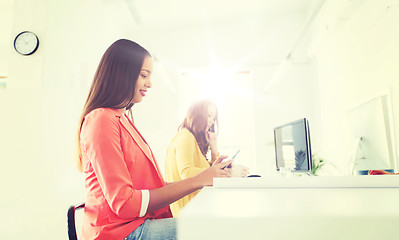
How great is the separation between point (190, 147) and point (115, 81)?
806 millimetres

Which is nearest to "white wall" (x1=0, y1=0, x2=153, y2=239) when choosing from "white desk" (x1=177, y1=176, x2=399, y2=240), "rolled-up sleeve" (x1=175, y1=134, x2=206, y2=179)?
"rolled-up sleeve" (x1=175, y1=134, x2=206, y2=179)

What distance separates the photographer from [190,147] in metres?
1.80

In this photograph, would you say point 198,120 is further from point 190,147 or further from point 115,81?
point 115,81

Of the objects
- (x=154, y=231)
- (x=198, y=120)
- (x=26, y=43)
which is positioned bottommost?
(x=154, y=231)

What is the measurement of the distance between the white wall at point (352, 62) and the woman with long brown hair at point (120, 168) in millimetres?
1547

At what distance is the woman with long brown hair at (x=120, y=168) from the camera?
0.92 meters

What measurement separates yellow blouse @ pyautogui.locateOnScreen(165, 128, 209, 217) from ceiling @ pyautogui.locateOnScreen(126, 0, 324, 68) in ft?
9.49

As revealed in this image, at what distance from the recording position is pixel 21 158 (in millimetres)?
2264

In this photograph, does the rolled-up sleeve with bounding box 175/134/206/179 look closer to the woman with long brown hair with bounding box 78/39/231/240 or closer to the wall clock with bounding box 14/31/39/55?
the woman with long brown hair with bounding box 78/39/231/240

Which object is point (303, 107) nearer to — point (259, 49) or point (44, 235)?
point (259, 49)

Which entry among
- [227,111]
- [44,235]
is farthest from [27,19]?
[227,111]

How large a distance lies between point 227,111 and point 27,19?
2943 millimetres

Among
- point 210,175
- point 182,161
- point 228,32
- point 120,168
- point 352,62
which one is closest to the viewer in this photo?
point 120,168

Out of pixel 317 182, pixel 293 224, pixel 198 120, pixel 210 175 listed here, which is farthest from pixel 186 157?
pixel 293 224
